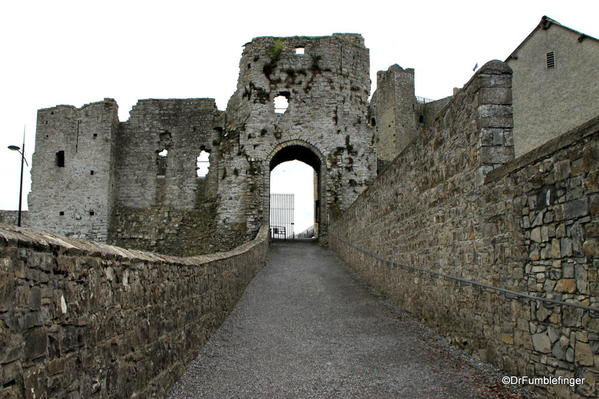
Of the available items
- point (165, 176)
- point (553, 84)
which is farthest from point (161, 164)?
point (553, 84)

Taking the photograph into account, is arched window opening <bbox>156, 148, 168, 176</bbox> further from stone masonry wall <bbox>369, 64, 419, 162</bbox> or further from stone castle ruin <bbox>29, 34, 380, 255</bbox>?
stone masonry wall <bbox>369, 64, 419, 162</bbox>

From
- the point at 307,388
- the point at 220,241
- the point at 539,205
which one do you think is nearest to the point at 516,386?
the point at 539,205

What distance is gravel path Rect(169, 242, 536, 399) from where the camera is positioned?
5.15m

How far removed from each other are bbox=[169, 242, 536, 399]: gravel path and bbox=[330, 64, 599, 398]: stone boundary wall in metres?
0.41

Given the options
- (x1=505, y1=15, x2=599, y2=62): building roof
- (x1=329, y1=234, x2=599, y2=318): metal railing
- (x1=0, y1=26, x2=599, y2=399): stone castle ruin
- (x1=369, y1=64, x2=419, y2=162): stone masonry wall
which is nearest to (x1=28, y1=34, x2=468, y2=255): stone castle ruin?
(x1=0, y1=26, x2=599, y2=399): stone castle ruin

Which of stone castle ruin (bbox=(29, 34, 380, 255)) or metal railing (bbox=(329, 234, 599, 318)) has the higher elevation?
stone castle ruin (bbox=(29, 34, 380, 255))

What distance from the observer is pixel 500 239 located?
5.39m

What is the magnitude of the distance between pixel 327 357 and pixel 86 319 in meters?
3.83

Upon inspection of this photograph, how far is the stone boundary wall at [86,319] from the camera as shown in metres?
2.52

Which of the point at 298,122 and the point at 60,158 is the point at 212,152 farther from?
the point at 60,158

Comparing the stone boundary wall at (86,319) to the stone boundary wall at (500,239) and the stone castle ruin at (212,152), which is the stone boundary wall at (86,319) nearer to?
the stone boundary wall at (500,239)

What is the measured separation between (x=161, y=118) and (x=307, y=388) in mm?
20981

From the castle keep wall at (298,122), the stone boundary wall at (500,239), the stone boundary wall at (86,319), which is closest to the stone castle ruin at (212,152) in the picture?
the castle keep wall at (298,122)

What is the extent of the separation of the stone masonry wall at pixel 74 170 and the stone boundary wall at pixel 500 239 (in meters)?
17.4
